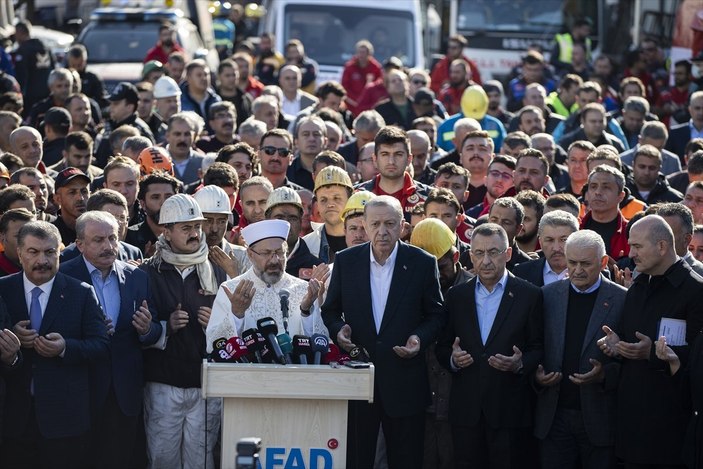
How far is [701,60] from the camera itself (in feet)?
63.2

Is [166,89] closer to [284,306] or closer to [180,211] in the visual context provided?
[180,211]

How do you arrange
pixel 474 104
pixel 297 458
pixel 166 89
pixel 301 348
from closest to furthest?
pixel 297 458 → pixel 301 348 → pixel 166 89 → pixel 474 104

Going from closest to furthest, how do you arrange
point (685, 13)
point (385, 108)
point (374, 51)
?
1. point (385, 108)
2. point (685, 13)
3. point (374, 51)

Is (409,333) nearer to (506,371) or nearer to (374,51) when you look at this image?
(506,371)

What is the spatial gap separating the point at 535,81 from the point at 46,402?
1292cm

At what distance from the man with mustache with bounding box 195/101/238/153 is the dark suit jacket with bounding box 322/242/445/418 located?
18.1 feet

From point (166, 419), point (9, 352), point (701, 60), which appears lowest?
point (166, 419)

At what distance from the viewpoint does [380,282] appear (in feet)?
28.1

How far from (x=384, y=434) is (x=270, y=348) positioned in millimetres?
1180

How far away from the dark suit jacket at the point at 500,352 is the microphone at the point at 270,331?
3.97 feet

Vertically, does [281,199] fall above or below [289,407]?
above

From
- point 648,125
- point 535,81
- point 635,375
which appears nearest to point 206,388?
point 635,375

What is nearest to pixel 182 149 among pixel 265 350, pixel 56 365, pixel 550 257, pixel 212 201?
pixel 212 201

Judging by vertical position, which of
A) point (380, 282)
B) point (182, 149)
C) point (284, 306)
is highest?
point (182, 149)
